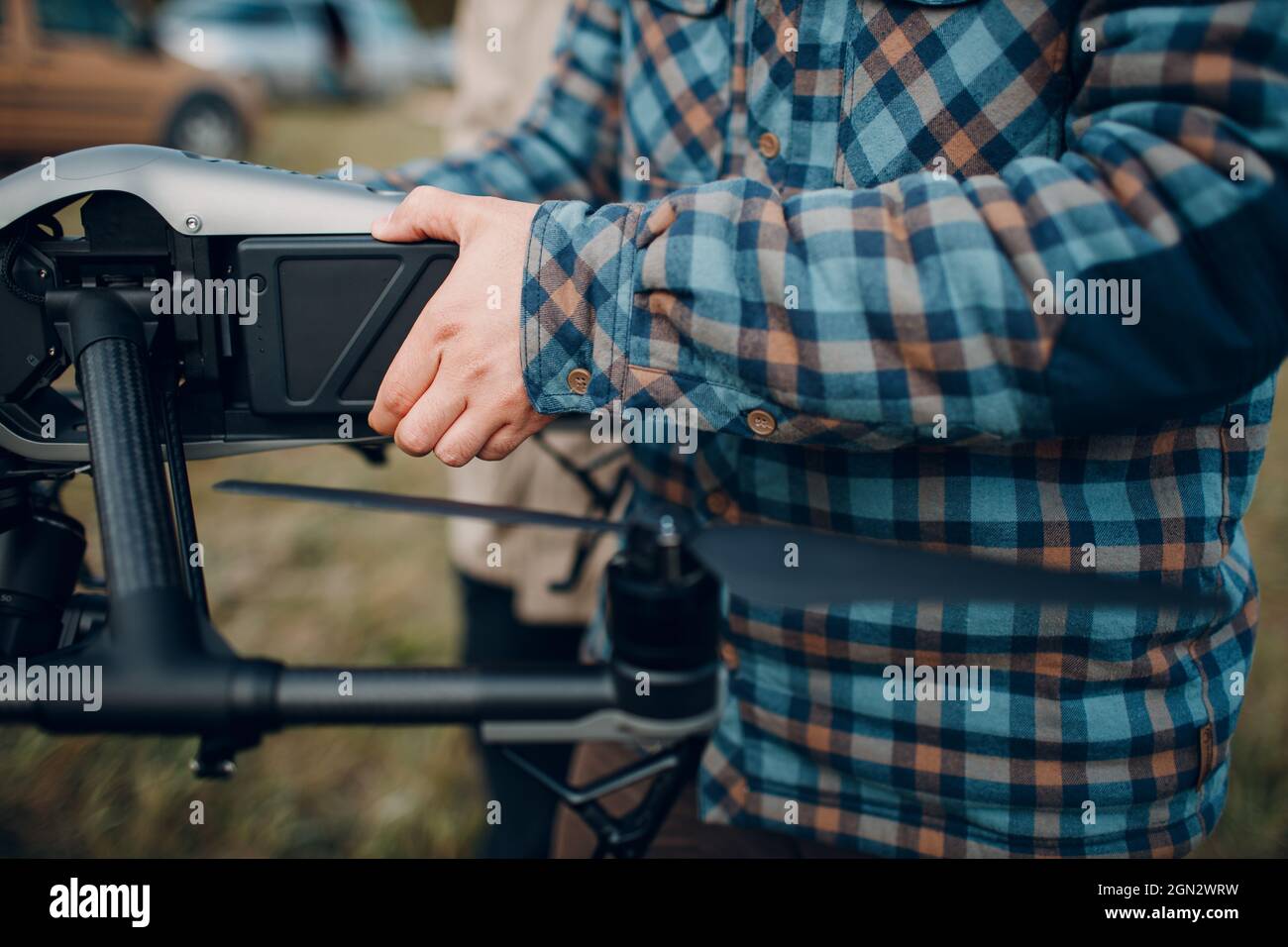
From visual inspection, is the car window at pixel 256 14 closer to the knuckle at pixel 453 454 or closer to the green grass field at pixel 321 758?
the green grass field at pixel 321 758

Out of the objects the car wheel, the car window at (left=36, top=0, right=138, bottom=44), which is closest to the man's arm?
the car window at (left=36, top=0, right=138, bottom=44)

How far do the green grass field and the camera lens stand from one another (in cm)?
79

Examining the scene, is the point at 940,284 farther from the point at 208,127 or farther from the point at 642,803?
the point at 208,127

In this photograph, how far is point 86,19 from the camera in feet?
23.7

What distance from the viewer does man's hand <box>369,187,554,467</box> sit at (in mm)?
874

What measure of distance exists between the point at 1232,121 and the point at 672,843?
99 cm

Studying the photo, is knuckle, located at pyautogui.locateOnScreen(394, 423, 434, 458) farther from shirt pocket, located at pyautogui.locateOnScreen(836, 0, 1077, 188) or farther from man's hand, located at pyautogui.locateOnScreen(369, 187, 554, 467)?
shirt pocket, located at pyautogui.locateOnScreen(836, 0, 1077, 188)

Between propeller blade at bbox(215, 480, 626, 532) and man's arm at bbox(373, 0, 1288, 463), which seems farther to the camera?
propeller blade at bbox(215, 480, 626, 532)

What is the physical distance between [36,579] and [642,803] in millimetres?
677

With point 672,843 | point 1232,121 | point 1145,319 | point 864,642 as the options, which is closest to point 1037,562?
point 864,642

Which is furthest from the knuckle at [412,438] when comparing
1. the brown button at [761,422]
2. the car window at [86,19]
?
the car window at [86,19]

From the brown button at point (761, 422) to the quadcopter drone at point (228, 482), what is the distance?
10cm

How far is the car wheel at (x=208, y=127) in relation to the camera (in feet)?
26.4

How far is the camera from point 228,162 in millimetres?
932
